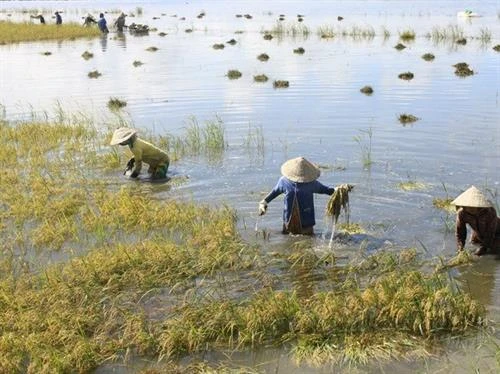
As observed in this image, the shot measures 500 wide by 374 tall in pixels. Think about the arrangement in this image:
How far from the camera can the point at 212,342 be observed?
4812 millimetres

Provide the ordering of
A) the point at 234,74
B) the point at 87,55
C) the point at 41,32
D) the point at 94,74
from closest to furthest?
the point at 234,74
the point at 94,74
the point at 87,55
the point at 41,32

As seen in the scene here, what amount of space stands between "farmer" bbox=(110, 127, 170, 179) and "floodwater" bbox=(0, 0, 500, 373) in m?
0.51

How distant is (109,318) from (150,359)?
0.66 meters

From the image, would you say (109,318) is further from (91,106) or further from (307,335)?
(91,106)

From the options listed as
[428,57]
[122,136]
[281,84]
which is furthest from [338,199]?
[428,57]

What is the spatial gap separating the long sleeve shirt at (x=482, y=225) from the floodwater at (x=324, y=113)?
227 mm

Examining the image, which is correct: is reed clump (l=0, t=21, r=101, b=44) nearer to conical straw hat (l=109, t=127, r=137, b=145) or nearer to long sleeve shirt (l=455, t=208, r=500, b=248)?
conical straw hat (l=109, t=127, r=137, b=145)

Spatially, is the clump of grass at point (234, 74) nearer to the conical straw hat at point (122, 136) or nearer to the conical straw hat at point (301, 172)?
the conical straw hat at point (122, 136)

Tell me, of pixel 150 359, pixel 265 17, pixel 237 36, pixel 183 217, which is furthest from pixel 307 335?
pixel 265 17

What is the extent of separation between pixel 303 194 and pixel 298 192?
Result: 6 centimetres

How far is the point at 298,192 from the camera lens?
6828mm

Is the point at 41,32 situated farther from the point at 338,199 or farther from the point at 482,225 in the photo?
the point at 482,225

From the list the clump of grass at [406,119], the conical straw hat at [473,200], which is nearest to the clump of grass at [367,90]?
the clump of grass at [406,119]

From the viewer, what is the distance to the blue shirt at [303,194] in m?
6.84
